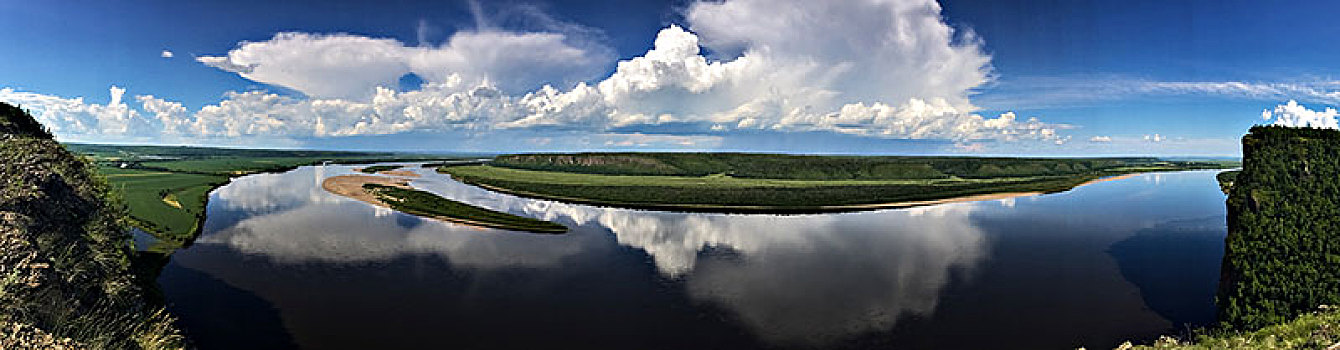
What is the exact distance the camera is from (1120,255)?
49.8 m

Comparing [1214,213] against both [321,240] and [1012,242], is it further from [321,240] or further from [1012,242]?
[321,240]

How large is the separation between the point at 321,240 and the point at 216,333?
28723mm

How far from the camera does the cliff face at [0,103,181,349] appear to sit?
18.3 m

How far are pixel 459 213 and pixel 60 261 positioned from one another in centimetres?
5198

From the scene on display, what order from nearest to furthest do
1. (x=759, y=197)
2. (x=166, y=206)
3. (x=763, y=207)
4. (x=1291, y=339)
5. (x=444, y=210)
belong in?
1. (x=1291, y=339)
2. (x=166, y=206)
3. (x=444, y=210)
4. (x=763, y=207)
5. (x=759, y=197)

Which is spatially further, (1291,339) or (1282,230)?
(1282,230)

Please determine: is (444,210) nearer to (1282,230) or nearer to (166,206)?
(166,206)

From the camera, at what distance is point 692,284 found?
127ft

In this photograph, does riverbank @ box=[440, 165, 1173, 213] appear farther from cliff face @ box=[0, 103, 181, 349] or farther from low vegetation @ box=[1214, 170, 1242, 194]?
cliff face @ box=[0, 103, 181, 349]

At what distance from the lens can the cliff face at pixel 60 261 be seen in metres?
18.3

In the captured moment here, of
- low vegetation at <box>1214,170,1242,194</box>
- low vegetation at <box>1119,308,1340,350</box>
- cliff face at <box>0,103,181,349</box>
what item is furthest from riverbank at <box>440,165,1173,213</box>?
cliff face at <box>0,103,181,349</box>

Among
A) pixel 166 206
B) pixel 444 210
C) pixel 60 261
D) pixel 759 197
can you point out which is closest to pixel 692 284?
pixel 60 261

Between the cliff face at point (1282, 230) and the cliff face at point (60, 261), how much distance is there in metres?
51.1

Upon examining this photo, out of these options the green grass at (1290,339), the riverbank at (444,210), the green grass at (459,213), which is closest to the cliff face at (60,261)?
the green grass at (459,213)
